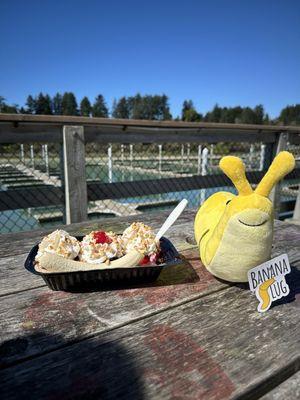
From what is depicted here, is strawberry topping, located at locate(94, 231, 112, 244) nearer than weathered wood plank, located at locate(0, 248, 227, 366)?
No

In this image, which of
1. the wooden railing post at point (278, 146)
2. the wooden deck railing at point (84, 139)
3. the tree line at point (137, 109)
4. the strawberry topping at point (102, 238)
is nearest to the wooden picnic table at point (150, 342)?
→ the strawberry topping at point (102, 238)

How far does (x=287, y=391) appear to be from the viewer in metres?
0.45

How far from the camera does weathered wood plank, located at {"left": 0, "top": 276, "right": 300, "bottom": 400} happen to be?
0.43 meters

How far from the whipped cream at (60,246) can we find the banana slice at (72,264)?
28mm

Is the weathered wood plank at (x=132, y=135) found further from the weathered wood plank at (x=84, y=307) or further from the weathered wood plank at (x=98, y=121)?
the weathered wood plank at (x=84, y=307)

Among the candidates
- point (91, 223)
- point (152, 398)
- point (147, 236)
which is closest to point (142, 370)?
point (152, 398)

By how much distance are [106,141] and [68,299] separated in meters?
1.42

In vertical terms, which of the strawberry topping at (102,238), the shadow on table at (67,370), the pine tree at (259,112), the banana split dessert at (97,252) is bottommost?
the shadow on table at (67,370)

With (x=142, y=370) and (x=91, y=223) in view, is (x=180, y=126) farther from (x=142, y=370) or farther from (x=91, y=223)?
(x=142, y=370)

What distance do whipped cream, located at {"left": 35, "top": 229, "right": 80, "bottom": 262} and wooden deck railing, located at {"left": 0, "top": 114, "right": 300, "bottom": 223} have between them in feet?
3.64

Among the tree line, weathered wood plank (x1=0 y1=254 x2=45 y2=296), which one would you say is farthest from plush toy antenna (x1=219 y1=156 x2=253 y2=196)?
the tree line

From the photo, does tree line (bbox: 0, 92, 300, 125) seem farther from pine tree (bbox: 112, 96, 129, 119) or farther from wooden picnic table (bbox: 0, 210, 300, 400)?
wooden picnic table (bbox: 0, 210, 300, 400)

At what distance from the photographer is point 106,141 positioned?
6.39ft

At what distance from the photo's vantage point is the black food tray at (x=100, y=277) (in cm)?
68
